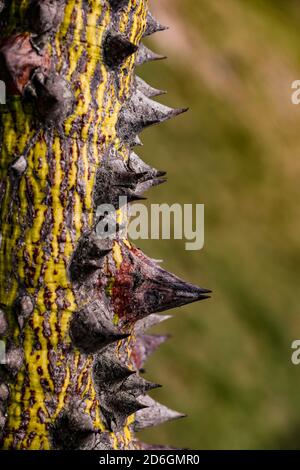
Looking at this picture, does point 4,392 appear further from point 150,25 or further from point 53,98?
point 150,25

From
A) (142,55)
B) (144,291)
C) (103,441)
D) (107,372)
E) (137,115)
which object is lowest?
(103,441)

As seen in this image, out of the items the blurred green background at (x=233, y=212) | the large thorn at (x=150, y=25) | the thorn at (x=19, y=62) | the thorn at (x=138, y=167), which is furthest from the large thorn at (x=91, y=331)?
the blurred green background at (x=233, y=212)

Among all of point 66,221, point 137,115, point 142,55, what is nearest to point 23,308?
point 66,221

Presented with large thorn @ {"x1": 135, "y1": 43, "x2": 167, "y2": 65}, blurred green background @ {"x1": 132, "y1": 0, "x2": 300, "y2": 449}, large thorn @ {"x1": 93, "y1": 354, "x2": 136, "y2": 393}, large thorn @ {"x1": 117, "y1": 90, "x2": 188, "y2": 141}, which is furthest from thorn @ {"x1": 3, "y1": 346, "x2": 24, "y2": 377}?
blurred green background @ {"x1": 132, "y1": 0, "x2": 300, "y2": 449}

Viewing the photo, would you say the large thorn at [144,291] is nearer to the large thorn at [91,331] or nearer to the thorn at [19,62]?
the large thorn at [91,331]

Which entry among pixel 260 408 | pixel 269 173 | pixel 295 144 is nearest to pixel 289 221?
pixel 269 173
